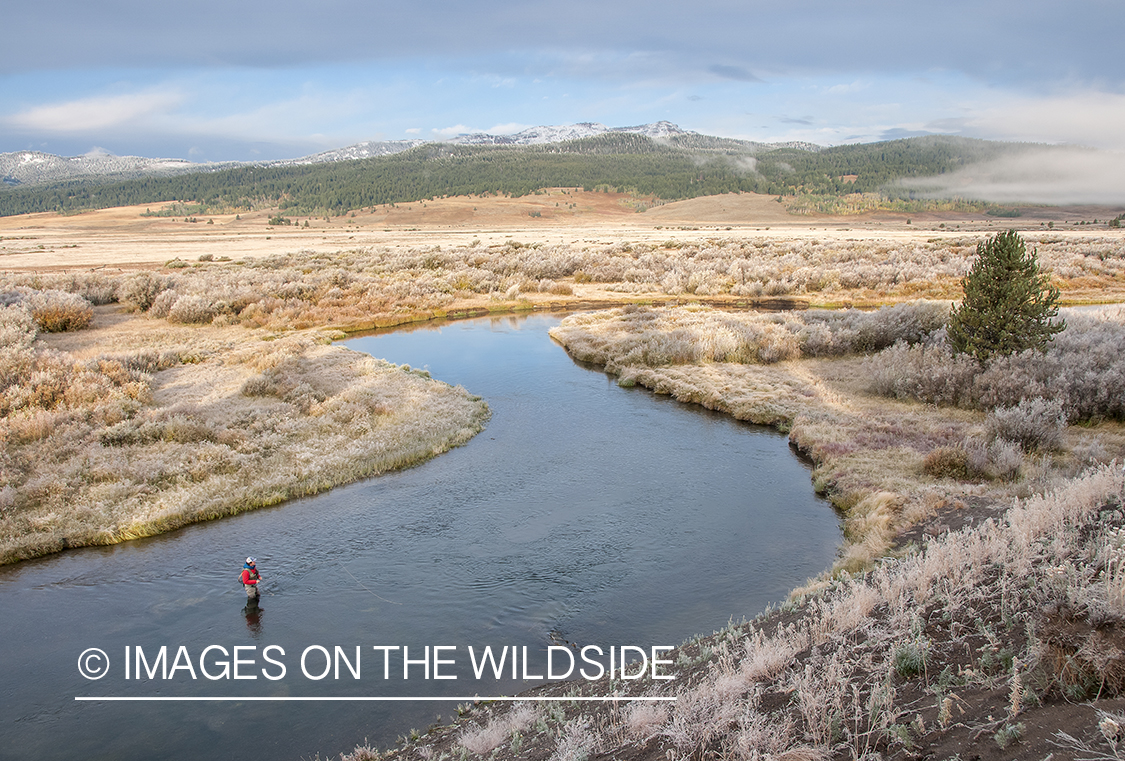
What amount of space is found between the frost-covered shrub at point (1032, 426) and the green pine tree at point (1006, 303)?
392cm

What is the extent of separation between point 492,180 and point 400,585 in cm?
16803

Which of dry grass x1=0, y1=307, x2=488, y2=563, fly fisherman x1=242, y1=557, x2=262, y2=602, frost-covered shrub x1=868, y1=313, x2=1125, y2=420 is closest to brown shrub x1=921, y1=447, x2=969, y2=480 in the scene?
frost-covered shrub x1=868, y1=313, x2=1125, y2=420

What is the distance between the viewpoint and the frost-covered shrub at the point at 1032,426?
15.4m

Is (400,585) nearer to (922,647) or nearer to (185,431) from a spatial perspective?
(922,647)

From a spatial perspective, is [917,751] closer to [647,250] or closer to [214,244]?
[647,250]

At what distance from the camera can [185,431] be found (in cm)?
1738

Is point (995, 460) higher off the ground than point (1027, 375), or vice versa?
point (1027, 375)

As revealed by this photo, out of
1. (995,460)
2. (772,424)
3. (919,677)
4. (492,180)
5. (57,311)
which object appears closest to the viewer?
(919,677)

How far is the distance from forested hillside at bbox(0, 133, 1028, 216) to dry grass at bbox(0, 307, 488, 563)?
13596 centimetres

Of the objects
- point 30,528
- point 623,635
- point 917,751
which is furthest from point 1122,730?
point 30,528

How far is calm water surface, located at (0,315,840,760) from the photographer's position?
8797mm

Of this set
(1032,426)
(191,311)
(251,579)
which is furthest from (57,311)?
(1032,426)

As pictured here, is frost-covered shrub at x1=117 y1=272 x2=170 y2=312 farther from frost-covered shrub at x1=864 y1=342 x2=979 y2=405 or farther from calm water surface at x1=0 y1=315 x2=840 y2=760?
frost-covered shrub at x1=864 y1=342 x2=979 y2=405

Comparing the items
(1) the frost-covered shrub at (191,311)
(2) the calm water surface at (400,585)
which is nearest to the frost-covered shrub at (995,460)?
(2) the calm water surface at (400,585)
